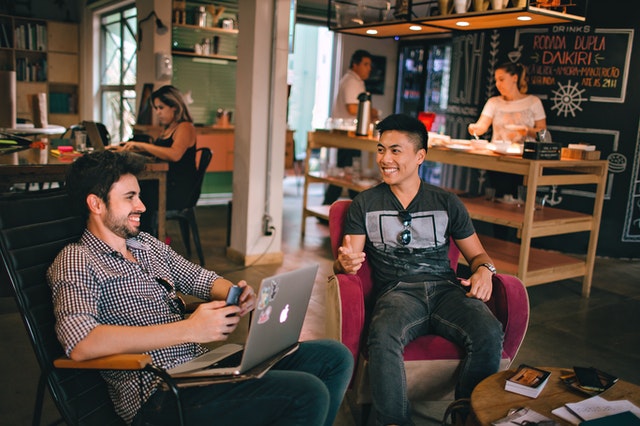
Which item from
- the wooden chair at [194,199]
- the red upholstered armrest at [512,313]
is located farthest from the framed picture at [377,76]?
the red upholstered armrest at [512,313]

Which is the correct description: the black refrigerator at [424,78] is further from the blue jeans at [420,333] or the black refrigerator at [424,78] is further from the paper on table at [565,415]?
the paper on table at [565,415]

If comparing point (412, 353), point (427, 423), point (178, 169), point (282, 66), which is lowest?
point (427, 423)

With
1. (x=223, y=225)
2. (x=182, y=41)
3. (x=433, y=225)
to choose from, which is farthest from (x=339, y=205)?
(x=182, y=41)

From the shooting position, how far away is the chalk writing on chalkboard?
18.8 ft

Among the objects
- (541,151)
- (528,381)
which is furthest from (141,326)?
(541,151)

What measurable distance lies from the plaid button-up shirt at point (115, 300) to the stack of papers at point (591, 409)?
1.14 meters

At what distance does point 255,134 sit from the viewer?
4.72m

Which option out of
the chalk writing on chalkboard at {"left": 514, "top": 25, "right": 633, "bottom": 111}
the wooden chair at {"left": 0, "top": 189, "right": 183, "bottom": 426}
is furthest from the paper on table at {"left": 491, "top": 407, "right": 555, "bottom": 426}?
the chalk writing on chalkboard at {"left": 514, "top": 25, "right": 633, "bottom": 111}

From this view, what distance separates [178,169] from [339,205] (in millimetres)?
1990

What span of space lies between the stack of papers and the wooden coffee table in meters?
0.03

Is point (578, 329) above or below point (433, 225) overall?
below

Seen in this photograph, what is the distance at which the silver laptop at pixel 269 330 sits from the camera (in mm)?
1685

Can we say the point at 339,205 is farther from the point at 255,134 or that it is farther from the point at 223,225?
the point at 223,225

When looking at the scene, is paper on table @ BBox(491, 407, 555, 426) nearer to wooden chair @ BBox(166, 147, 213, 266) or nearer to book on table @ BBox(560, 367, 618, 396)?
book on table @ BBox(560, 367, 618, 396)
